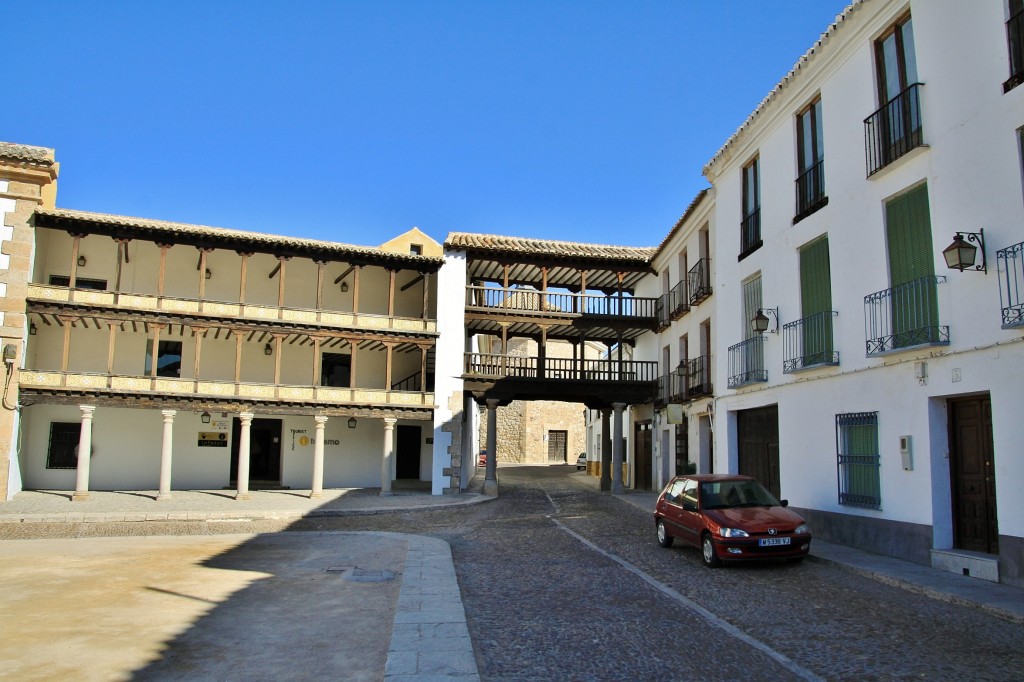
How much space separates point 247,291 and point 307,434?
5.54 m

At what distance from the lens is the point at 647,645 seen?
6.46 m

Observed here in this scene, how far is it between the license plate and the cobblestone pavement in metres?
0.40

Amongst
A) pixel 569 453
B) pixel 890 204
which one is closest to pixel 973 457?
pixel 890 204

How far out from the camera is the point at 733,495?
11.5 m

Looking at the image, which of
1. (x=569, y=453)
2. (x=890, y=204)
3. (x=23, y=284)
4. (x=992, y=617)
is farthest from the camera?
(x=569, y=453)

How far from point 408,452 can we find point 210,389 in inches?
338

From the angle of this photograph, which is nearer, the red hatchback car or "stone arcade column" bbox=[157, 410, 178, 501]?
the red hatchback car

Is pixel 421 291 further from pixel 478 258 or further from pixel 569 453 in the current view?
pixel 569 453

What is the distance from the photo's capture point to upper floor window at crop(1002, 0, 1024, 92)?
888cm

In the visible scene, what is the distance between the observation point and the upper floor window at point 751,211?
16.3 m

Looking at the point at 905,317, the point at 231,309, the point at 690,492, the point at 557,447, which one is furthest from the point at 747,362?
the point at 557,447

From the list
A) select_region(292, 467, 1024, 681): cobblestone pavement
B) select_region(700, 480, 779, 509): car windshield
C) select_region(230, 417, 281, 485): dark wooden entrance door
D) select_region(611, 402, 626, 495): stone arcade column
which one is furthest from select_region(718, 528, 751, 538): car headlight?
select_region(230, 417, 281, 485): dark wooden entrance door

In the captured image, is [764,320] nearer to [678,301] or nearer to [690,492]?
[690,492]

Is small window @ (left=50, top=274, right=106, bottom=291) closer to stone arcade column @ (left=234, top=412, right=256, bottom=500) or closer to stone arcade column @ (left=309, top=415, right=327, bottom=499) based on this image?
stone arcade column @ (left=234, top=412, right=256, bottom=500)
